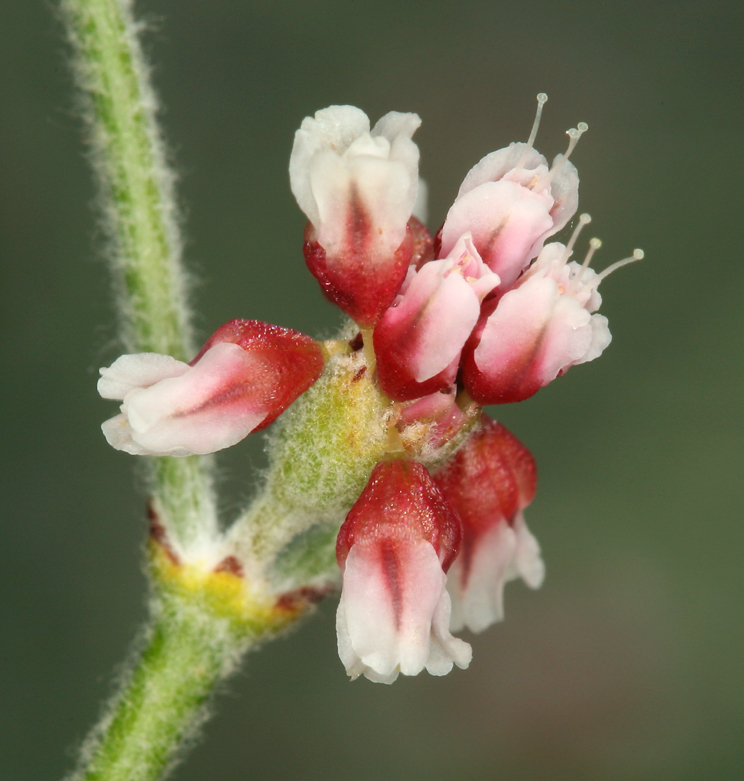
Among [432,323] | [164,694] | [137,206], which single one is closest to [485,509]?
[432,323]

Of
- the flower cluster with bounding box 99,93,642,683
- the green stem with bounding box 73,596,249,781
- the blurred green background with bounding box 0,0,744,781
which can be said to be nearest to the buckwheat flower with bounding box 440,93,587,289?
the flower cluster with bounding box 99,93,642,683

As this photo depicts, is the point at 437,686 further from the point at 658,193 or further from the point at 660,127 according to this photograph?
the point at 660,127

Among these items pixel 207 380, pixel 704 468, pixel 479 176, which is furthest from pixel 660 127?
pixel 207 380

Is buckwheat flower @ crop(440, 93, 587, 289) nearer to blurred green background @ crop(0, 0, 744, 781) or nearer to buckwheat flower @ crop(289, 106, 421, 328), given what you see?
buckwheat flower @ crop(289, 106, 421, 328)

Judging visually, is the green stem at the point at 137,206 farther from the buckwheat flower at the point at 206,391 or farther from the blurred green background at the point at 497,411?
the blurred green background at the point at 497,411

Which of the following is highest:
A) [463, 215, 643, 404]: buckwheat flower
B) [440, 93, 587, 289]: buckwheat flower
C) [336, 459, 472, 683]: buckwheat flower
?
[440, 93, 587, 289]: buckwheat flower
